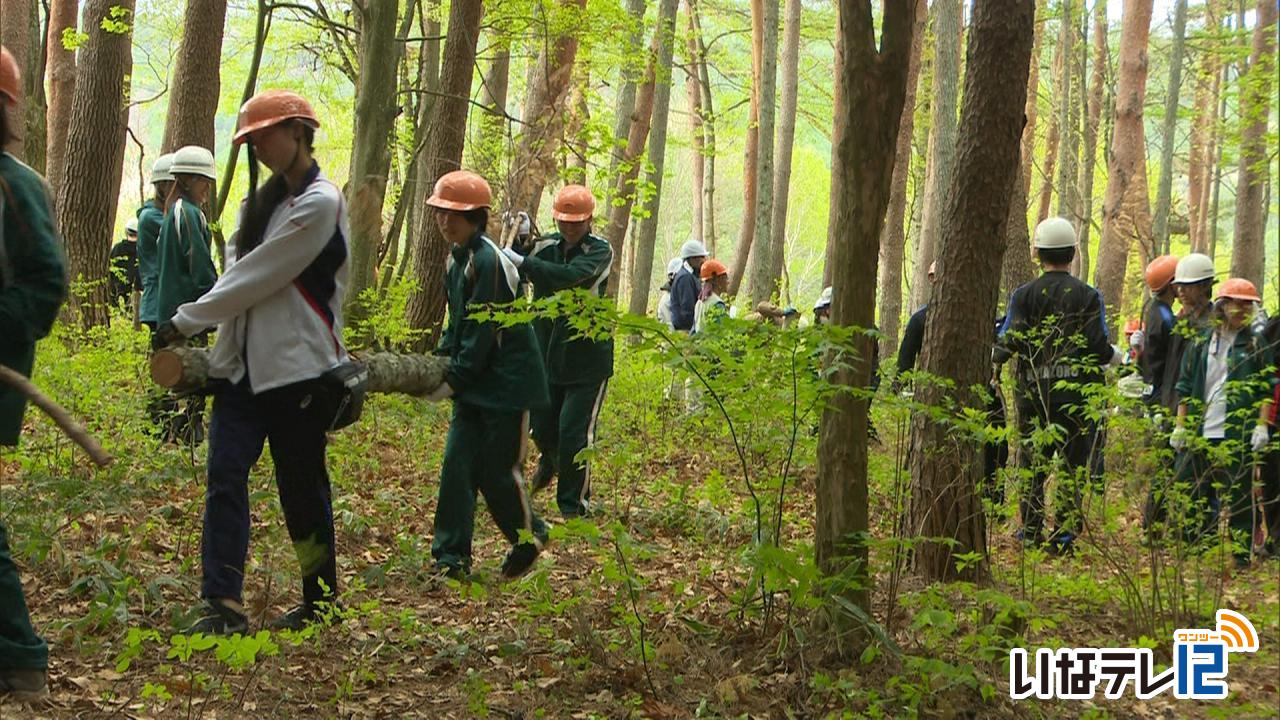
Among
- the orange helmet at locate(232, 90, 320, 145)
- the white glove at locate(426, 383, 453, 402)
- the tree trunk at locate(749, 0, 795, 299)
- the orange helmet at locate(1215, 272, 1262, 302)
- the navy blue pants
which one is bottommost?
the navy blue pants

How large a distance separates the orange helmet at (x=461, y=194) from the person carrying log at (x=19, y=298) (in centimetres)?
225

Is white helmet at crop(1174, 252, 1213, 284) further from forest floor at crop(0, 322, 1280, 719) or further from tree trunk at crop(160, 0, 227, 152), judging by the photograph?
tree trunk at crop(160, 0, 227, 152)

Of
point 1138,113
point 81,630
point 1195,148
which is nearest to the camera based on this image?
point 81,630

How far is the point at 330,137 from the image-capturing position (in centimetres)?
2291

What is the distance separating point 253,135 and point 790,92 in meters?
16.2

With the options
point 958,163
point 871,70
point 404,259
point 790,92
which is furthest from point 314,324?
point 790,92

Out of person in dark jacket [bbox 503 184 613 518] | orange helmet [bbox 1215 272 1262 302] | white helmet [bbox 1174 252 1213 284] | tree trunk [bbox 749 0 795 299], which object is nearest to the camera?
person in dark jacket [bbox 503 184 613 518]

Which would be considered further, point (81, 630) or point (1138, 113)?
point (1138, 113)

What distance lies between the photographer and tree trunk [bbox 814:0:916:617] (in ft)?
14.4

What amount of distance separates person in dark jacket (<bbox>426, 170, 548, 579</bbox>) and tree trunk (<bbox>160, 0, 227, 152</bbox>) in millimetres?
6062

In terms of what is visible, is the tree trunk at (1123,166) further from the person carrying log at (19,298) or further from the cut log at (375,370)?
the person carrying log at (19,298)

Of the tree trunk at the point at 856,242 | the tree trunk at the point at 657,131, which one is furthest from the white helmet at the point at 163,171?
the tree trunk at the point at 657,131

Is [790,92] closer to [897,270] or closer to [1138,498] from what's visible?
[897,270]

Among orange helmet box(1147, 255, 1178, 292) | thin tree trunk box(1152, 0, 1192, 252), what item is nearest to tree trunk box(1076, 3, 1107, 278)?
thin tree trunk box(1152, 0, 1192, 252)
